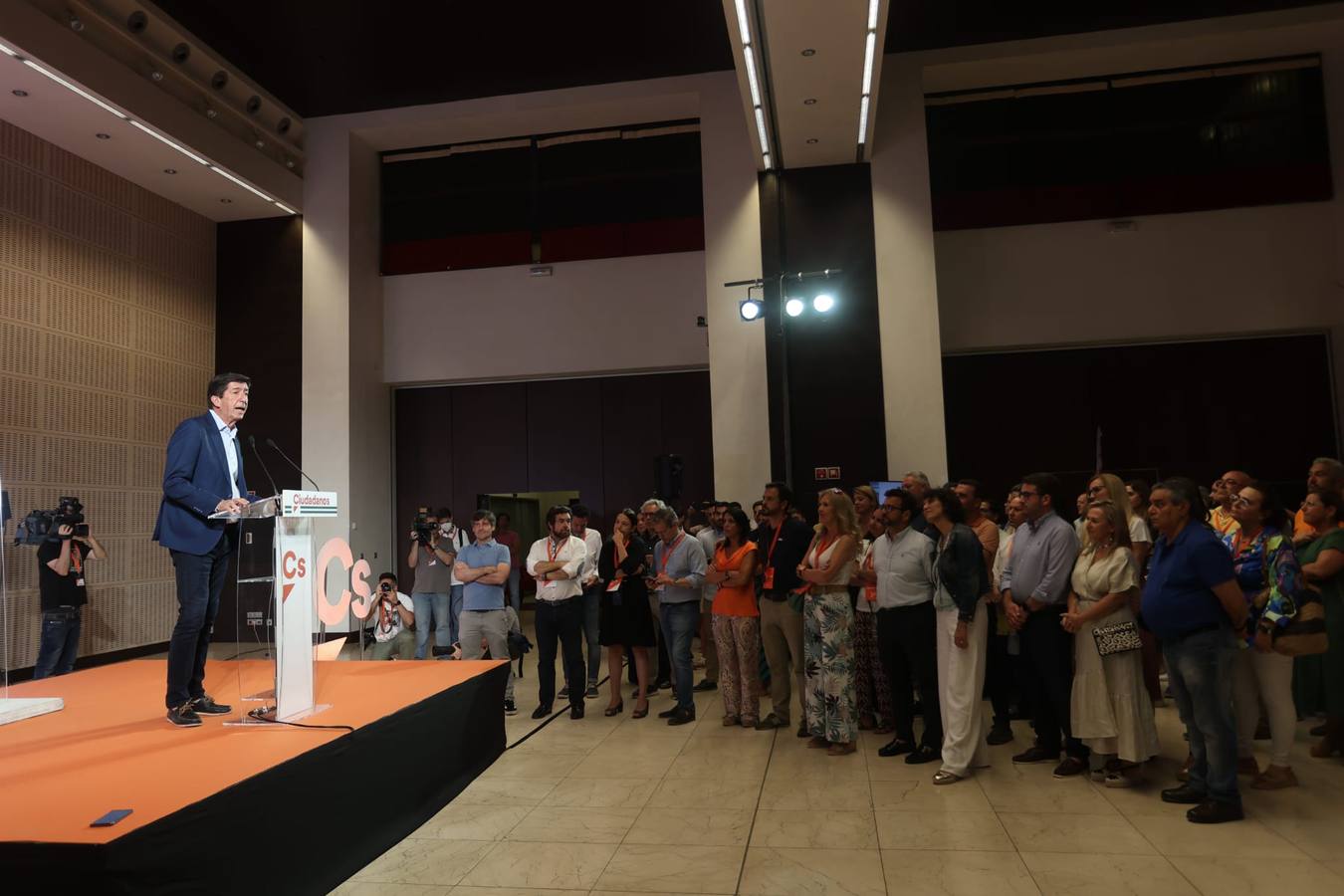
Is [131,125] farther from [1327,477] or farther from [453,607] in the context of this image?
[1327,477]

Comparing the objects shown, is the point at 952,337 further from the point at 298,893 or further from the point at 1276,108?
the point at 298,893

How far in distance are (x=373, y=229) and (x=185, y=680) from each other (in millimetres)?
9483

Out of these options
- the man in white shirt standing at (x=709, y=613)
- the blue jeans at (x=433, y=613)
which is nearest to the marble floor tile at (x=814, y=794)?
the man in white shirt standing at (x=709, y=613)

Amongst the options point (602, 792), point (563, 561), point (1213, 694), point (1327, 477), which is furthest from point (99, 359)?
point (1327, 477)

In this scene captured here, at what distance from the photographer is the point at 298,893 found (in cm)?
261

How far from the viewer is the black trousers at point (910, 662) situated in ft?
Answer: 15.4

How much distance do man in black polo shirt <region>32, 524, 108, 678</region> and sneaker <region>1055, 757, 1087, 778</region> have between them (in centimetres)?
729

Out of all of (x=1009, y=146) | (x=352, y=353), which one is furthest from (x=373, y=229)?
(x=1009, y=146)

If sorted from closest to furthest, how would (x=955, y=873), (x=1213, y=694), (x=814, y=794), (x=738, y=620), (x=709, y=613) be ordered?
1. (x=955, y=873)
2. (x=1213, y=694)
3. (x=814, y=794)
4. (x=738, y=620)
5. (x=709, y=613)

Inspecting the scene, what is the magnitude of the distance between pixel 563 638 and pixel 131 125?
7.04 meters

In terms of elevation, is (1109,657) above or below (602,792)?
above

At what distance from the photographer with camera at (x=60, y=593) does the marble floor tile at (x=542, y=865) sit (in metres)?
5.21

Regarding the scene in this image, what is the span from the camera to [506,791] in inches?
177

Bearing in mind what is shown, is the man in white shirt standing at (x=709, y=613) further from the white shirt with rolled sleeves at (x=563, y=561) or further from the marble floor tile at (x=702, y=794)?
the marble floor tile at (x=702, y=794)
